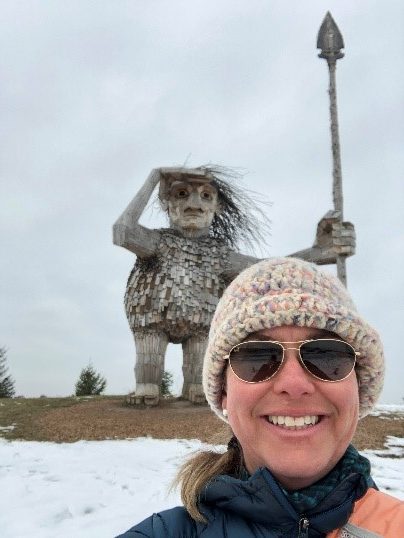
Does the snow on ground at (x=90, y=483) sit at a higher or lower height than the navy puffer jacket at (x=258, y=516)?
lower

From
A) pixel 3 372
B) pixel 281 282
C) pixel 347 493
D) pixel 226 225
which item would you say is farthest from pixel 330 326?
pixel 3 372

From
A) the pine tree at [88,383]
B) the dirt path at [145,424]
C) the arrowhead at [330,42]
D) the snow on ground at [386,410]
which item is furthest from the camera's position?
the pine tree at [88,383]

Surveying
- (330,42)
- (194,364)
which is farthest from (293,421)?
(330,42)

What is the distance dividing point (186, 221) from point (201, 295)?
38.3 inches

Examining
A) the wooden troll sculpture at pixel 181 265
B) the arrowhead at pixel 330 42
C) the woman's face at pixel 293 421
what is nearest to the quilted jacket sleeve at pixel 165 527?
the woman's face at pixel 293 421

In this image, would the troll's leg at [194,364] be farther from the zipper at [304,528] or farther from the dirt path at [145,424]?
the zipper at [304,528]

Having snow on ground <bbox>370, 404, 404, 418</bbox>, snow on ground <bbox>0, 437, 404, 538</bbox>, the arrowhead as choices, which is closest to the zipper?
snow on ground <bbox>0, 437, 404, 538</bbox>

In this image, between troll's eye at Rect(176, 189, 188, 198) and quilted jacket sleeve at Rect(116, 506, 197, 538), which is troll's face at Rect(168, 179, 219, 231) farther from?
quilted jacket sleeve at Rect(116, 506, 197, 538)

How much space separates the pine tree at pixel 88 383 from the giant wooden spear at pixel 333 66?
289 inches

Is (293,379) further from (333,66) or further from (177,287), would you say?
(333,66)

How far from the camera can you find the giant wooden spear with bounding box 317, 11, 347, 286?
636 cm

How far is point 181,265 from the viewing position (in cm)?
649

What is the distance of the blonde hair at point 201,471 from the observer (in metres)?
1.22

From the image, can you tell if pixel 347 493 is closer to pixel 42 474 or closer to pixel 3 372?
pixel 42 474
